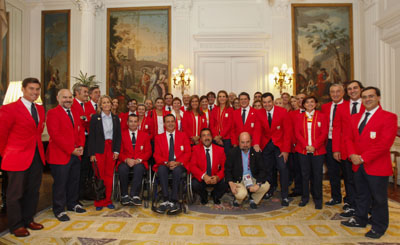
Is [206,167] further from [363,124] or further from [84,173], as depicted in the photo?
[363,124]

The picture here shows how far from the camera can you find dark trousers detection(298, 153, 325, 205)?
4215 millimetres

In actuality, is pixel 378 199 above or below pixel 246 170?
below

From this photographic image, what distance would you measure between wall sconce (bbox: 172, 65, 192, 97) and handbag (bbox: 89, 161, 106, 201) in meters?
5.06

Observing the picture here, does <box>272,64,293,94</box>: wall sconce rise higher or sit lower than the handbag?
higher

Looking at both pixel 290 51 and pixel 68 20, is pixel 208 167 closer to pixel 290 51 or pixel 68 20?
pixel 290 51

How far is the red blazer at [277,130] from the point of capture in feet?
15.0

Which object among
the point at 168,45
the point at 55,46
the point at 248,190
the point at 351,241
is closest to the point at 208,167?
the point at 248,190

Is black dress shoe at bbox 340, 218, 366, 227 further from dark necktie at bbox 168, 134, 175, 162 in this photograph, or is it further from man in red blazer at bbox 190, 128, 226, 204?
dark necktie at bbox 168, 134, 175, 162

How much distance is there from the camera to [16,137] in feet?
10.7

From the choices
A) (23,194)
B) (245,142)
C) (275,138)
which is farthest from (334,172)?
(23,194)

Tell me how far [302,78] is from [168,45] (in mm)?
5003

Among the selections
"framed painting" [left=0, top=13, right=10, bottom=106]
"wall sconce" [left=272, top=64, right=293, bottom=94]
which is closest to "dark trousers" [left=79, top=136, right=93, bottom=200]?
"framed painting" [left=0, top=13, right=10, bottom=106]

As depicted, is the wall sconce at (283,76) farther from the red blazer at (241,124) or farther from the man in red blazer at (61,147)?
the man in red blazer at (61,147)

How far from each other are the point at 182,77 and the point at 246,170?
5.15m
